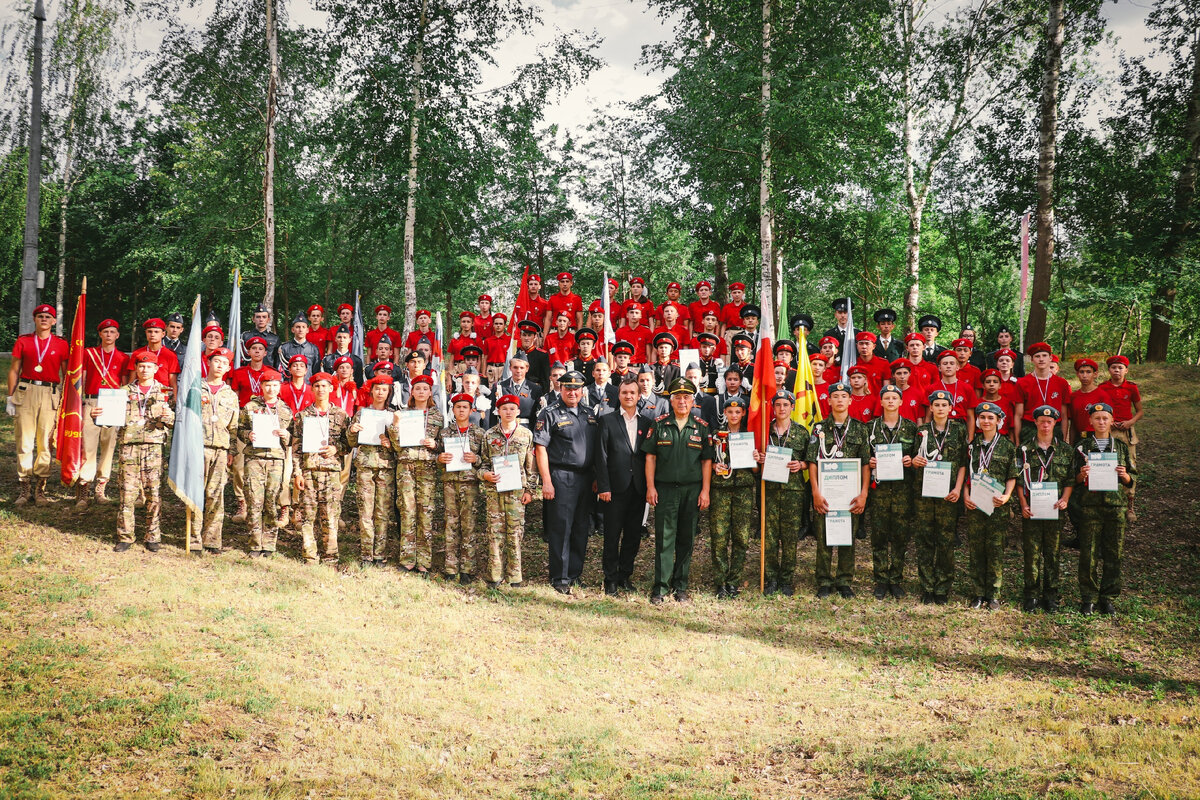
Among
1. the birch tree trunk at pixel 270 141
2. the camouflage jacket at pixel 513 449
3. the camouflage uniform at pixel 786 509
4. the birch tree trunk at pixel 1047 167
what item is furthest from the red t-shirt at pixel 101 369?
the birch tree trunk at pixel 1047 167

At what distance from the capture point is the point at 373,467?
28.9 feet

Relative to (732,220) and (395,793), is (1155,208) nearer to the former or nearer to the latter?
(732,220)

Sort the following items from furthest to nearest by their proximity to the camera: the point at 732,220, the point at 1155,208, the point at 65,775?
the point at 732,220 → the point at 1155,208 → the point at 65,775

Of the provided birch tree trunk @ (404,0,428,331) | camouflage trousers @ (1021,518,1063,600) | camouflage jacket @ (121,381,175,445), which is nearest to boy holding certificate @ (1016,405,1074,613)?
camouflage trousers @ (1021,518,1063,600)

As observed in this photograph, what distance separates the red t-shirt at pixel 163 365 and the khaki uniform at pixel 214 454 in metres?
0.93

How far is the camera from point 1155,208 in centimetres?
1191

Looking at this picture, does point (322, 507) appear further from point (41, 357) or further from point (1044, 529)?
point (1044, 529)

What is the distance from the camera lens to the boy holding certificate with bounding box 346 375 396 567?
28.6ft

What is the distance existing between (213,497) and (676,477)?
5621 mm

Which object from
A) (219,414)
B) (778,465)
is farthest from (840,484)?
(219,414)

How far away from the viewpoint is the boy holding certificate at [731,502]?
8438mm

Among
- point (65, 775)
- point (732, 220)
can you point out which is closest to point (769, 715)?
point (65, 775)

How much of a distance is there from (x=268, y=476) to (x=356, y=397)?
5.00 ft

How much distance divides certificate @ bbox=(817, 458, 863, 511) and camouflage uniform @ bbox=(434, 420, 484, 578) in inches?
159
